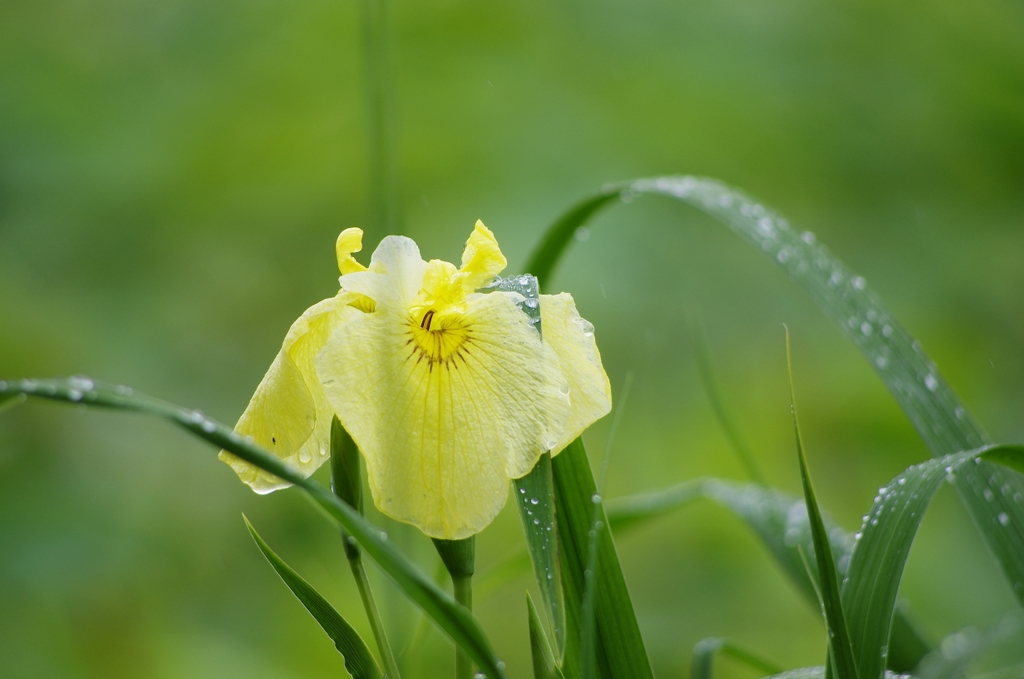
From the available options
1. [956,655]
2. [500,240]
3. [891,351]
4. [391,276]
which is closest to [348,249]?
[391,276]

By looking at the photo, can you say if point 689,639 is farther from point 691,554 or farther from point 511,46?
point 511,46

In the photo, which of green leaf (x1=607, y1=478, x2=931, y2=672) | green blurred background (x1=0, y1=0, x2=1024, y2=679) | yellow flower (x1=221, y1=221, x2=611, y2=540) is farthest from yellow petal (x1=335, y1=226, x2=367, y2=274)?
green blurred background (x1=0, y1=0, x2=1024, y2=679)

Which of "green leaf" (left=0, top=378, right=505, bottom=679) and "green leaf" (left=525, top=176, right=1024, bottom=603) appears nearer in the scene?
"green leaf" (left=0, top=378, right=505, bottom=679)

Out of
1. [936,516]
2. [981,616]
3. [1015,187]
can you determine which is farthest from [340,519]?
[1015,187]

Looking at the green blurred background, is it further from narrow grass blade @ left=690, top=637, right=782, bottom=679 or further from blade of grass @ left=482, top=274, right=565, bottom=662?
blade of grass @ left=482, top=274, right=565, bottom=662

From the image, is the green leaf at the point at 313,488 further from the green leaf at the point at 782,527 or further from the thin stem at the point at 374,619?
the green leaf at the point at 782,527

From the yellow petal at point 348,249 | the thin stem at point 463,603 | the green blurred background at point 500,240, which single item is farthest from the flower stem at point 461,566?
the green blurred background at point 500,240

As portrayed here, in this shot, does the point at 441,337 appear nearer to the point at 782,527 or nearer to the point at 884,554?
the point at 884,554
